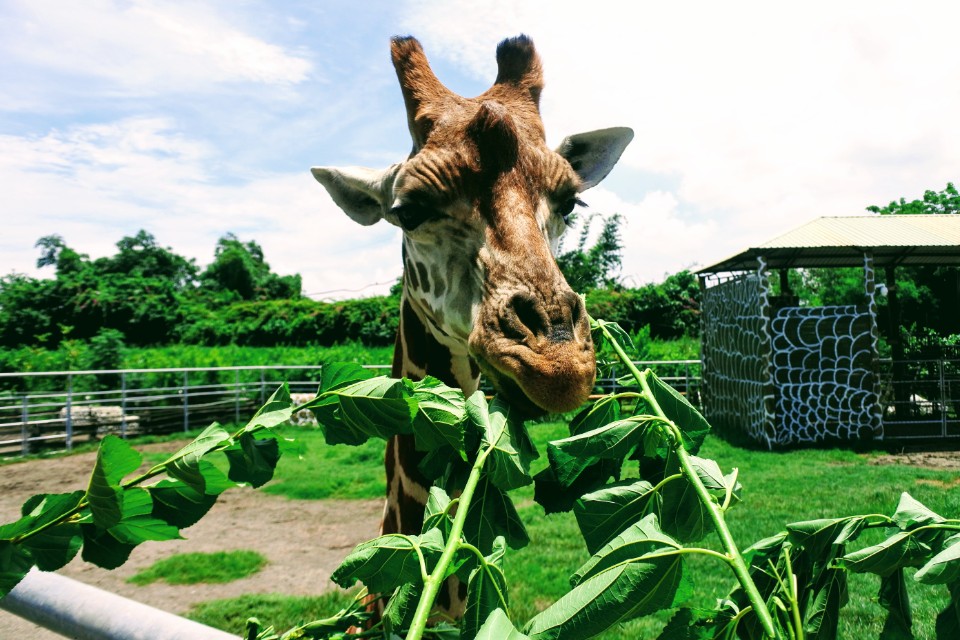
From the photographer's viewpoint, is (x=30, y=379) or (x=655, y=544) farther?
(x=30, y=379)

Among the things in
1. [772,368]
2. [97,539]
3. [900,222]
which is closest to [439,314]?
[97,539]

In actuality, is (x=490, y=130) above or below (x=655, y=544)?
above

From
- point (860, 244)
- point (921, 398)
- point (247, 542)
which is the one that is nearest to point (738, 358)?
point (860, 244)

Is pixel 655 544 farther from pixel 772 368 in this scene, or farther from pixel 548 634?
pixel 772 368

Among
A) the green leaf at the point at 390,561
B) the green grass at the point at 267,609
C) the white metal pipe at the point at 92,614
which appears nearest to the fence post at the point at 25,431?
the green grass at the point at 267,609

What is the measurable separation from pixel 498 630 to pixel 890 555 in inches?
25.2

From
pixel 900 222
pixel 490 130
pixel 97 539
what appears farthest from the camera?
pixel 900 222

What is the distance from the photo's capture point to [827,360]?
37.8 feet

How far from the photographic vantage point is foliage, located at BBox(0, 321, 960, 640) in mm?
793

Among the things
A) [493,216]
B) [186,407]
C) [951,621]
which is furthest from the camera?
[186,407]

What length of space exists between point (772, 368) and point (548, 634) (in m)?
11.9

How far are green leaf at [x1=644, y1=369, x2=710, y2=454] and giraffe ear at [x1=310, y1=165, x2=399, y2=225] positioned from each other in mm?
1404

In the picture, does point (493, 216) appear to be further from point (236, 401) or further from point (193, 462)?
point (236, 401)

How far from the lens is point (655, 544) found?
75cm
